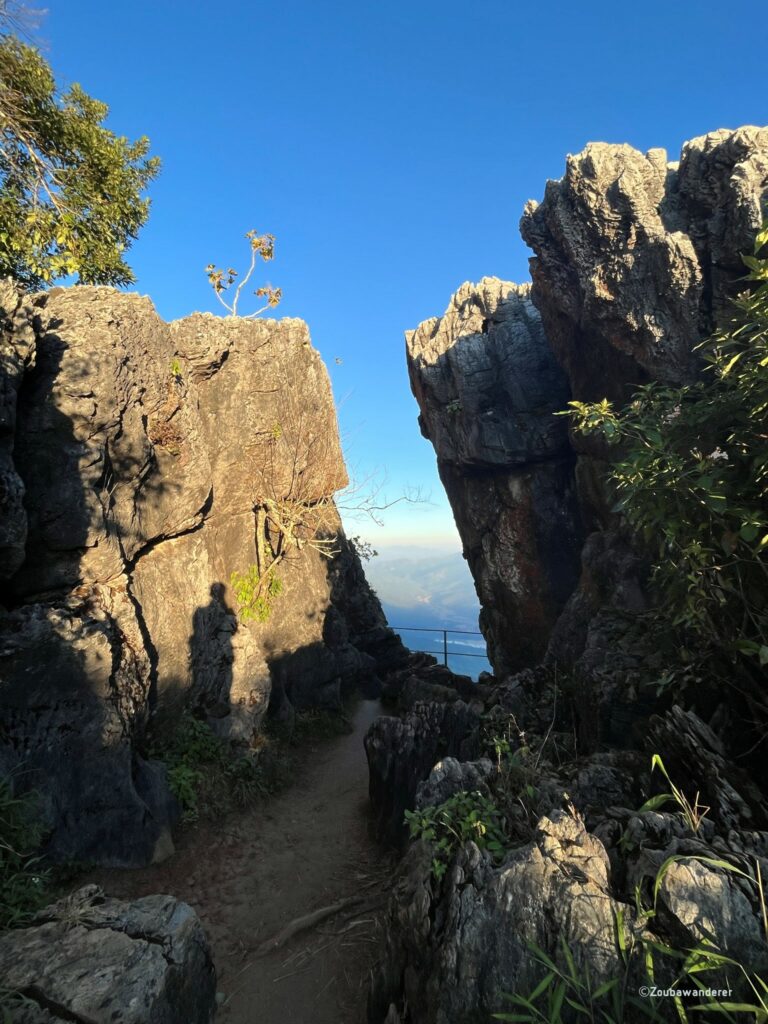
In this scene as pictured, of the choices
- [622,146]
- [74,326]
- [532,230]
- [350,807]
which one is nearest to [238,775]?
[350,807]

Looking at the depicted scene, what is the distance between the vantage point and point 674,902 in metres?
3.38

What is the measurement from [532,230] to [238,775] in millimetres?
22242

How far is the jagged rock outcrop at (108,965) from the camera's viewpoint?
A: 3334 mm

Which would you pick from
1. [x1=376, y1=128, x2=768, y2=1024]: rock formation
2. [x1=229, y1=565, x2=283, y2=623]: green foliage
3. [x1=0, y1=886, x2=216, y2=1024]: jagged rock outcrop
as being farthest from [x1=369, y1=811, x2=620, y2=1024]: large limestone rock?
[x1=229, y1=565, x2=283, y2=623]: green foliage

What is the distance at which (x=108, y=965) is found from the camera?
3.62m

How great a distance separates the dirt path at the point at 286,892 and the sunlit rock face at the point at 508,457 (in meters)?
15.7

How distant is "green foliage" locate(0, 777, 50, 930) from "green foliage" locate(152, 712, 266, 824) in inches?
113

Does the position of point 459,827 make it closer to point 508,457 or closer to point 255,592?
point 255,592

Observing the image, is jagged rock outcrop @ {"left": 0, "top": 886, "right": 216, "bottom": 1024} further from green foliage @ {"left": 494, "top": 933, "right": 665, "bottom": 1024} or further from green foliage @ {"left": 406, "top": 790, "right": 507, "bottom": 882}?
green foliage @ {"left": 494, "top": 933, "right": 665, "bottom": 1024}

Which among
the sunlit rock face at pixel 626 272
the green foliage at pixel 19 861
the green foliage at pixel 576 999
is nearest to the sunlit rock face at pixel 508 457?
the sunlit rock face at pixel 626 272

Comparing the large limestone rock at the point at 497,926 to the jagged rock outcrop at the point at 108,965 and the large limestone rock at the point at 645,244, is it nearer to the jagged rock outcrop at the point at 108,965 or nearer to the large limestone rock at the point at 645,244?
the jagged rock outcrop at the point at 108,965

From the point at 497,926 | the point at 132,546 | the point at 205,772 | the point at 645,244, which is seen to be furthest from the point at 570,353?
the point at 497,926

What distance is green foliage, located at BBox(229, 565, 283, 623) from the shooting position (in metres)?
13.0

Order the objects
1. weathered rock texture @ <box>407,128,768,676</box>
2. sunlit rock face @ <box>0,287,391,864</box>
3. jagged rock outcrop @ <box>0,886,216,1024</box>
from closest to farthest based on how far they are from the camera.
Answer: jagged rock outcrop @ <box>0,886,216,1024</box> < sunlit rock face @ <box>0,287,391,864</box> < weathered rock texture @ <box>407,128,768,676</box>
